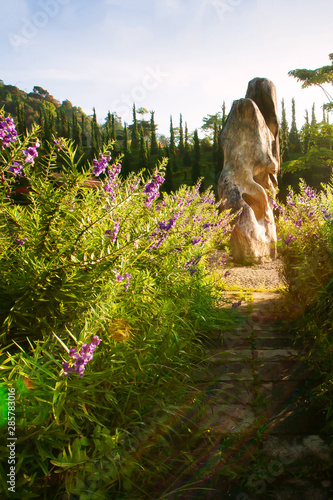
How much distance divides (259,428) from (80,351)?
1.14 meters

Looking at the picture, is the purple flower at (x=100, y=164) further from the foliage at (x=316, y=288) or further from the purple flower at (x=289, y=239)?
the purple flower at (x=289, y=239)

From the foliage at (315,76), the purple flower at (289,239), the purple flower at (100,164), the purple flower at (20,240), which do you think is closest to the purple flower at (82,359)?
the purple flower at (20,240)

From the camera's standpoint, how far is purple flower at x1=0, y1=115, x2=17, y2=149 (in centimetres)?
197

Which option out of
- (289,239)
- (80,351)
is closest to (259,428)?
(80,351)

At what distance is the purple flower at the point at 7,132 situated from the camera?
1.97 metres

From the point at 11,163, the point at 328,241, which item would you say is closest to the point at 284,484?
the point at 328,241

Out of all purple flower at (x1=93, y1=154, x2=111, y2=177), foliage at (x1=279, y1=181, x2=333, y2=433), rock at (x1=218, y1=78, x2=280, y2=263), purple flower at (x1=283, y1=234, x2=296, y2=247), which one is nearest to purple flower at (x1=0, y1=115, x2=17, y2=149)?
purple flower at (x1=93, y1=154, x2=111, y2=177)

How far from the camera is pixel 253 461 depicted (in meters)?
1.65

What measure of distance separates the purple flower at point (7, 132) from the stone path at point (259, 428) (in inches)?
75.3

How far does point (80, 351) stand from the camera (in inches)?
56.6

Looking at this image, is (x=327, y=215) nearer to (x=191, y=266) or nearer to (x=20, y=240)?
(x=191, y=266)

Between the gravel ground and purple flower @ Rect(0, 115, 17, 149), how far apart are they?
145 inches

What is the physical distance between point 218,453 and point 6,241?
179cm

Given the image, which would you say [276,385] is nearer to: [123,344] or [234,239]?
[123,344]
